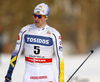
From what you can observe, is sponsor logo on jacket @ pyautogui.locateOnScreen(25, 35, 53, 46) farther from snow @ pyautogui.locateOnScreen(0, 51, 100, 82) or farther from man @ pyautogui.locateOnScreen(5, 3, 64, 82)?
snow @ pyautogui.locateOnScreen(0, 51, 100, 82)

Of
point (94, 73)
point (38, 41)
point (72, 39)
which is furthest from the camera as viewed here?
point (72, 39)

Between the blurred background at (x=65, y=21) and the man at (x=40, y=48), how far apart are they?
61.1 feet

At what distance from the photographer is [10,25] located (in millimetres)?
25453

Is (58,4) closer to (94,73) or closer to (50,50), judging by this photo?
(94,73)

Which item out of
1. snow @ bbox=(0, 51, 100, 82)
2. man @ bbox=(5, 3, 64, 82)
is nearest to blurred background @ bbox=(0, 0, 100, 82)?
snow @ bbox=(0, 51, 100, 82)

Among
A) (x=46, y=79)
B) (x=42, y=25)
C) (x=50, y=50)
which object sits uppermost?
(x=42, y=25)

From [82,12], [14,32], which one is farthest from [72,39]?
[14,32]

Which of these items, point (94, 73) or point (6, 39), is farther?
point (6, 39)

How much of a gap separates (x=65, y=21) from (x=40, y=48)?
20432 mm

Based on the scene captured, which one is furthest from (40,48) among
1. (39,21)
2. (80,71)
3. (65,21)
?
(65,21)

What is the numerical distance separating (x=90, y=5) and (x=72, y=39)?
3.05 meters

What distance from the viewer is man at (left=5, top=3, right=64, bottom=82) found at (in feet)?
17.0

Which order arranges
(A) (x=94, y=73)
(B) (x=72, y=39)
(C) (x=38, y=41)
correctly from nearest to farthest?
1. (C) (x=38, y=41)
2. (A) (x=94, y=73)
3. (B) (x=72, y=39)

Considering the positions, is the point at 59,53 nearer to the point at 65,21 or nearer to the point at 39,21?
the point at 39,21
